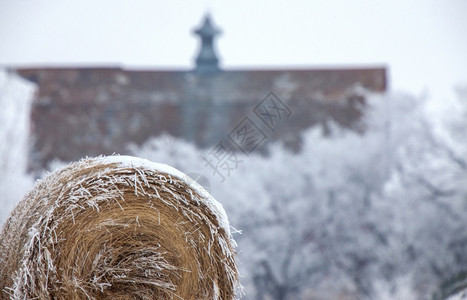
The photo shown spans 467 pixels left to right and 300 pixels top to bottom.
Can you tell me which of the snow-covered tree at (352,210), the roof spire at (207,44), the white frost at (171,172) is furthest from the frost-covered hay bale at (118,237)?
the roof spire at (207,44)

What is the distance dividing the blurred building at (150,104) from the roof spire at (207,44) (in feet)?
41.9

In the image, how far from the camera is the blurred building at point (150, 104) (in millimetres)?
26547

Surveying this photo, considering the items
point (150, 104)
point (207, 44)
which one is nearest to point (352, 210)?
point (150, 104)

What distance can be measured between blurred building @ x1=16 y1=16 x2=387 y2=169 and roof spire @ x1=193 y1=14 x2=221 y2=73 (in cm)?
1276

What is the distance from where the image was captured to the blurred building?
26547mm

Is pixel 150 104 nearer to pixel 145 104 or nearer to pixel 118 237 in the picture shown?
pixel 145 104

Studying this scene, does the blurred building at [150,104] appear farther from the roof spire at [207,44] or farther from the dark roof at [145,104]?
the roof spire at [207,44]

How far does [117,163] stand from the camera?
187 inches

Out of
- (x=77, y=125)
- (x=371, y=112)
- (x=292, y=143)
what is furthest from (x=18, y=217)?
(x=77, y=125)

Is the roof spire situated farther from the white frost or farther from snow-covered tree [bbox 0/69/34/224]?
the white frost

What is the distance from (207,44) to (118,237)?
36.9 meters

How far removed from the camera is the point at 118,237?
4684mm

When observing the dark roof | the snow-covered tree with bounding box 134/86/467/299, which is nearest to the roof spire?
the dark roof

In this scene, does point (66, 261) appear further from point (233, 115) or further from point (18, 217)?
point (233, 115)
